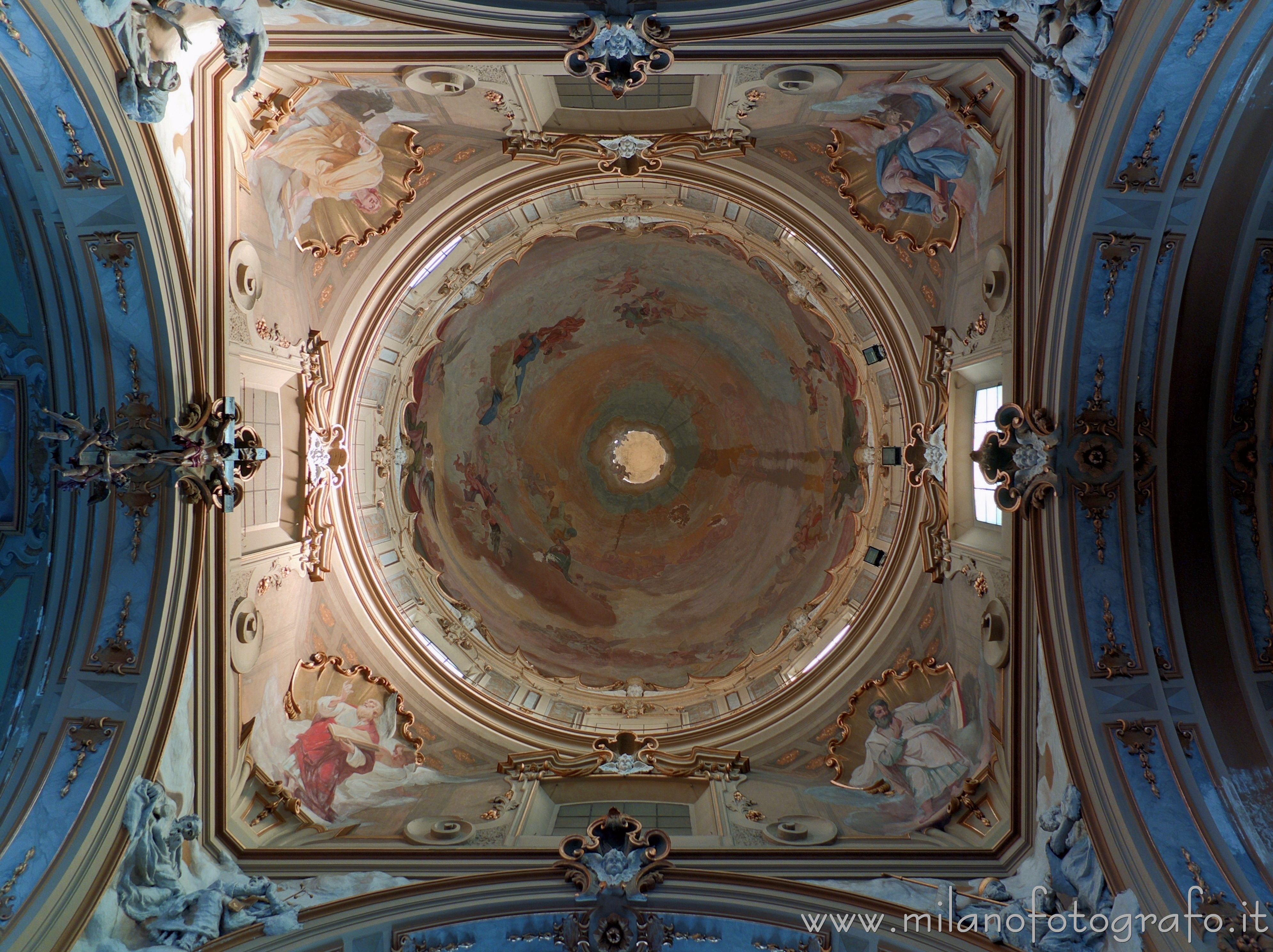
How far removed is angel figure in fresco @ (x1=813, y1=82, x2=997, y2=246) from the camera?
11094mm

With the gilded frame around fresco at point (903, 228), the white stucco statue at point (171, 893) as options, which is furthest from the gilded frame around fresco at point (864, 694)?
the white stucco statue at point (171, 893)

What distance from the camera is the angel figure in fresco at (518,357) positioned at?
65.9 ft

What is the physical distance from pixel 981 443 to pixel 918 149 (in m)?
4.62

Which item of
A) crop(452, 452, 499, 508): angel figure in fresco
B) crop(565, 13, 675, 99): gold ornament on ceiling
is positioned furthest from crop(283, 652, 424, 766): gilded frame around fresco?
crop(565, 13, 675, 99): gold ornament on ceiling

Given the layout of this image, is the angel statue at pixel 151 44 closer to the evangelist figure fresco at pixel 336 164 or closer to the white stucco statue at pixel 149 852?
the evangelist figure fresco at pixel 336 164

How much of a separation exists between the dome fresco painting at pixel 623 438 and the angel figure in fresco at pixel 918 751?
4.27 metres

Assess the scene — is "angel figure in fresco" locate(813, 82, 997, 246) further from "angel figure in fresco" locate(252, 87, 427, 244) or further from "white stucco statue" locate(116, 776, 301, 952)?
"white stucco statue" locate(116, 776, 301, 952)

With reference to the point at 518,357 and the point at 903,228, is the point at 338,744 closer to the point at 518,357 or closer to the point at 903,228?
the point at 518,357

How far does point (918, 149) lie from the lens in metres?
11.8

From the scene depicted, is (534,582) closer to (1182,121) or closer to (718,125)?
(718,125)

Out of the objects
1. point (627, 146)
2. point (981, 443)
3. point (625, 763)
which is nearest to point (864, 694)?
point (625, 763)

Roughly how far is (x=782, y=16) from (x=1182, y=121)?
460cm

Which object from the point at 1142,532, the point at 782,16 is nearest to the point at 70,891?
the point at 782,16

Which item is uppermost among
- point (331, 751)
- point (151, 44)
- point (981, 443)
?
point (151, 44)
